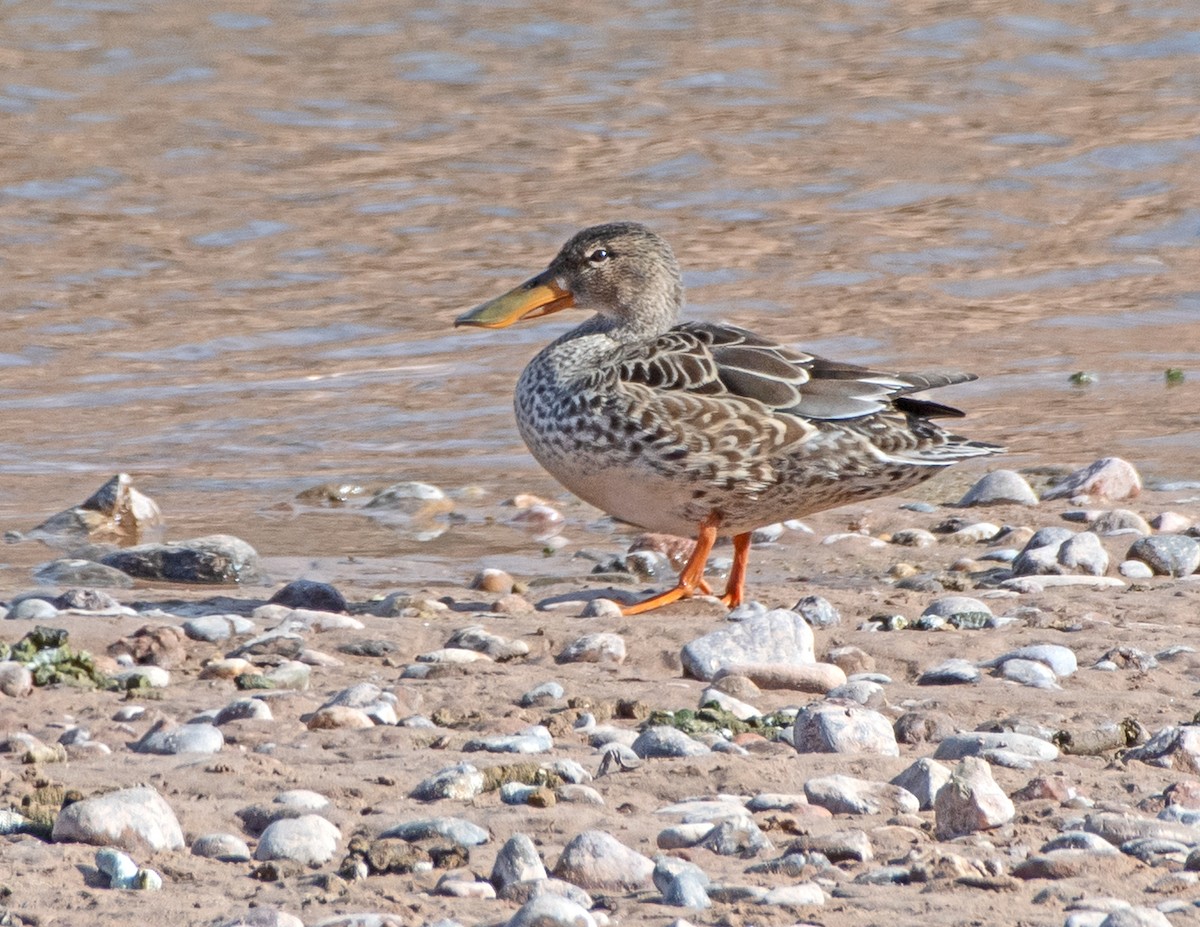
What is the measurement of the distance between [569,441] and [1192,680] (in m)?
2.30

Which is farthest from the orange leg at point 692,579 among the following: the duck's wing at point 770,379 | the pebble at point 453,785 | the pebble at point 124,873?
the pebble at point 124,873

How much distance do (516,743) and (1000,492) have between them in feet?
13.1

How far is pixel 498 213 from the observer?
14.1 metres

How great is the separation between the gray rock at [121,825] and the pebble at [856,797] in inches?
50.0

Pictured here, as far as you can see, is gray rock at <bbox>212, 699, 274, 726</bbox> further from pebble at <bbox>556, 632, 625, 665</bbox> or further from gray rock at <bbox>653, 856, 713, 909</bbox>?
gray rock at <bbox>653, 856, 713, 909</bbox>

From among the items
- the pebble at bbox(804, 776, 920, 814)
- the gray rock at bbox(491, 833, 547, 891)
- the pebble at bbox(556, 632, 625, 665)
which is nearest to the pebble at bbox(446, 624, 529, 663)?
the pebble at bbox(556, 632, 625, 665)

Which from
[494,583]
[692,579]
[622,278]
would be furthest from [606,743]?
[622,278]

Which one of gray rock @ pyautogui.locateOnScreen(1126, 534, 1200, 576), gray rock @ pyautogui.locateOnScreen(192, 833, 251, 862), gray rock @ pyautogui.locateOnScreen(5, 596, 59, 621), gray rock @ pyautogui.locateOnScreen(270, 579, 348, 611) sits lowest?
gray rock @ pyautogui.locateOnScreen(1126, 534, 1200, 576)

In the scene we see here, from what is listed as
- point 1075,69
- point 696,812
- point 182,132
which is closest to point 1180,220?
point 1075,69

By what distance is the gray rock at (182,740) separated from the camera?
4254mm

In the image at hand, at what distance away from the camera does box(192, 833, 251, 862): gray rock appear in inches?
141

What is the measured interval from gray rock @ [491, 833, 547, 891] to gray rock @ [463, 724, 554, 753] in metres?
0.77

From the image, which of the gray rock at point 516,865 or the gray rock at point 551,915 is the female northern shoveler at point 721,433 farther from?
the gray rock at point 551,915

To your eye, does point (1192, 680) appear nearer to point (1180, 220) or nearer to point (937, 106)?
point (1180, 220)
